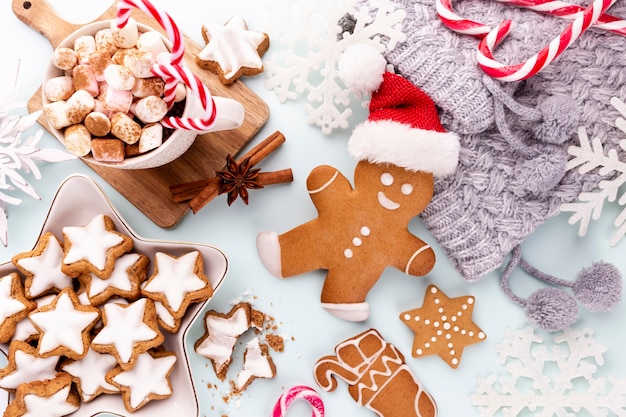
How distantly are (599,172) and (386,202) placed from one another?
0.48m

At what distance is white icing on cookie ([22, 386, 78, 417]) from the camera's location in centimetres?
Answer: 121

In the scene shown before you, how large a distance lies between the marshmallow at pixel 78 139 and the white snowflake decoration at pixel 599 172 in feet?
3.29

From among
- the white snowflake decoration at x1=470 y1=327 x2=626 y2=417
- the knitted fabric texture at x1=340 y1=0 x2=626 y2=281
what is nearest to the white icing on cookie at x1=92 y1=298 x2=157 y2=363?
the knitted fabric texture at x1=340 y1=0 x2=626 y2=281

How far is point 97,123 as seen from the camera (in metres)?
1.05

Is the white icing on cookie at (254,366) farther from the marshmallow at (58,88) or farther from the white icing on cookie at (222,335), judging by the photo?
the marshmallow at (58,88)

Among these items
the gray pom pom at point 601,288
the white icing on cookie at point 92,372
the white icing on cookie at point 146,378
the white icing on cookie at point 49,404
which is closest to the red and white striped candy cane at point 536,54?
the gray pom pom at point 601,288

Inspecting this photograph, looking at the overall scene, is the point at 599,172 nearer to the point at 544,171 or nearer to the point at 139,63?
the point at 544,171

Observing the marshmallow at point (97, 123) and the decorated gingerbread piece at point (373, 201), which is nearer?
the marshmallow at point (97, 123)

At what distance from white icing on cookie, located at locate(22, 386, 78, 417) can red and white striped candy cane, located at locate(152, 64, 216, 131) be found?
64 centimetres

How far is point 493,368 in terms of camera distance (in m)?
1.40

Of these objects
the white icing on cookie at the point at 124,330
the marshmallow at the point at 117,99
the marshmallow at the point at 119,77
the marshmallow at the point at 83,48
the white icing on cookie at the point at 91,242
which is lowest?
the white icing on cookie at the point at 124,330

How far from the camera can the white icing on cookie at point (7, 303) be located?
1227mm

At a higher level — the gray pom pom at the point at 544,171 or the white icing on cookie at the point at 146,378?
the gray pom pom at the point at 544,171

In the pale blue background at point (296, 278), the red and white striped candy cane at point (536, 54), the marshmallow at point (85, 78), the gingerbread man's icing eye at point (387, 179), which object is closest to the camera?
the marshmallow at point (85, 78)
